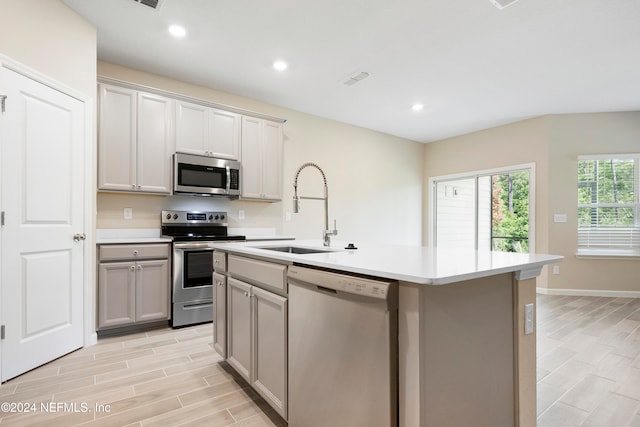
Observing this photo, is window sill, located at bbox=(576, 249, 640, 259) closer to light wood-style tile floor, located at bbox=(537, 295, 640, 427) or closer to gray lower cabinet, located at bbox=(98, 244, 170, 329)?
Answer: light wood-style tile floor, located at bbox=(537, 295, 640, 427)

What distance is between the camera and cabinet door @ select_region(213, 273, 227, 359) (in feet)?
7.32

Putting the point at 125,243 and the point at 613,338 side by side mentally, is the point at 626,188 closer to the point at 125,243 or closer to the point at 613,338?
the point at 613,338

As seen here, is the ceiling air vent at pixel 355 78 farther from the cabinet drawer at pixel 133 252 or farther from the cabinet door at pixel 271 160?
the cabinet drawer at pixel 133 252

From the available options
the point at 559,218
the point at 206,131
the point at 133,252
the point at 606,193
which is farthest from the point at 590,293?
the point at 133,252

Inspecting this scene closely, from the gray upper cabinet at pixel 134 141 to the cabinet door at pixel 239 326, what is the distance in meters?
1.78

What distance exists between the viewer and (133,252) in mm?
3023

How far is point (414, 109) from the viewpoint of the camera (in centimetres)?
477

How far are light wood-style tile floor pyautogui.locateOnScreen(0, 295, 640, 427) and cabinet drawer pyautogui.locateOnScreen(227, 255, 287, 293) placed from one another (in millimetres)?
730

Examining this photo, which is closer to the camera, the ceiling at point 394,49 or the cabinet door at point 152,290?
the ceiling at point 394,49

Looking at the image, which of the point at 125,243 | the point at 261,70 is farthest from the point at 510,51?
the point at 125,243

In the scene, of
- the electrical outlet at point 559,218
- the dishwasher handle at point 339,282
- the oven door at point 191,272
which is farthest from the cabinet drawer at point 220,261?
the electrical outlet at point 559,218

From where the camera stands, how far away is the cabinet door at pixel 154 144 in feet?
10.6

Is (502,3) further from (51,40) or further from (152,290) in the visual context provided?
(152,290)

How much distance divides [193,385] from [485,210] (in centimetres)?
553
